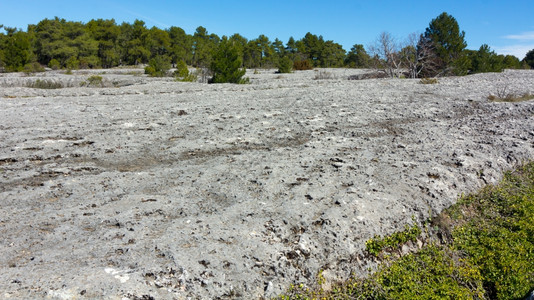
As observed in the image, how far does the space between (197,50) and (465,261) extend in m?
58.0

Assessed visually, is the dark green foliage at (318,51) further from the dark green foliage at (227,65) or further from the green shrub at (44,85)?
the green shrub at (44,85)

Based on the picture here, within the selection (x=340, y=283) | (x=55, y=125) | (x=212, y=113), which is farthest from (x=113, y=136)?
(x=340, y=283)

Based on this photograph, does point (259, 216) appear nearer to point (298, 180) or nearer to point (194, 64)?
point (298, 180)

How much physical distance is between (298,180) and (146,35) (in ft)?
174

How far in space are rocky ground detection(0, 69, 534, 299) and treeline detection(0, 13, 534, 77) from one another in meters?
12.9

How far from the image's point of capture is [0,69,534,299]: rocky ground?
2959 mm

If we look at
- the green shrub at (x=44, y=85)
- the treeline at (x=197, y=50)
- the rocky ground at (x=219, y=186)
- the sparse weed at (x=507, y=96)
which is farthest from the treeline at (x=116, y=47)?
the rocky ground at (x=219, y=186)

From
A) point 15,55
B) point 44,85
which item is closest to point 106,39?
point 15,55

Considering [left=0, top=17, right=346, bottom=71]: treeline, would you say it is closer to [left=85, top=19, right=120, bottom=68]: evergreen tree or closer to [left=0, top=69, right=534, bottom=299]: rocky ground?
[left=85, top=19, right=120, bottom=68]: evergreen tree

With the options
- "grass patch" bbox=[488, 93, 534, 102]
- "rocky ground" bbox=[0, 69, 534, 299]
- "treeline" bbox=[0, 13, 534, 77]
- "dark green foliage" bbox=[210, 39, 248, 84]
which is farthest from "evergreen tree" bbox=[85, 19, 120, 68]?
"grass patch" bbox=[488, 93, 534, 102]

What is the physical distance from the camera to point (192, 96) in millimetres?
10742

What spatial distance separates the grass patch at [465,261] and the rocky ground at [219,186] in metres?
0.19

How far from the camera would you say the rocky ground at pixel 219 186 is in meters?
2.96

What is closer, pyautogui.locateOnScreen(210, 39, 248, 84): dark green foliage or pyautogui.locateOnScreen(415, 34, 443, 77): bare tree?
pyautogui.locateOnScreen(210, 39, 248, 84): dark green foliage
